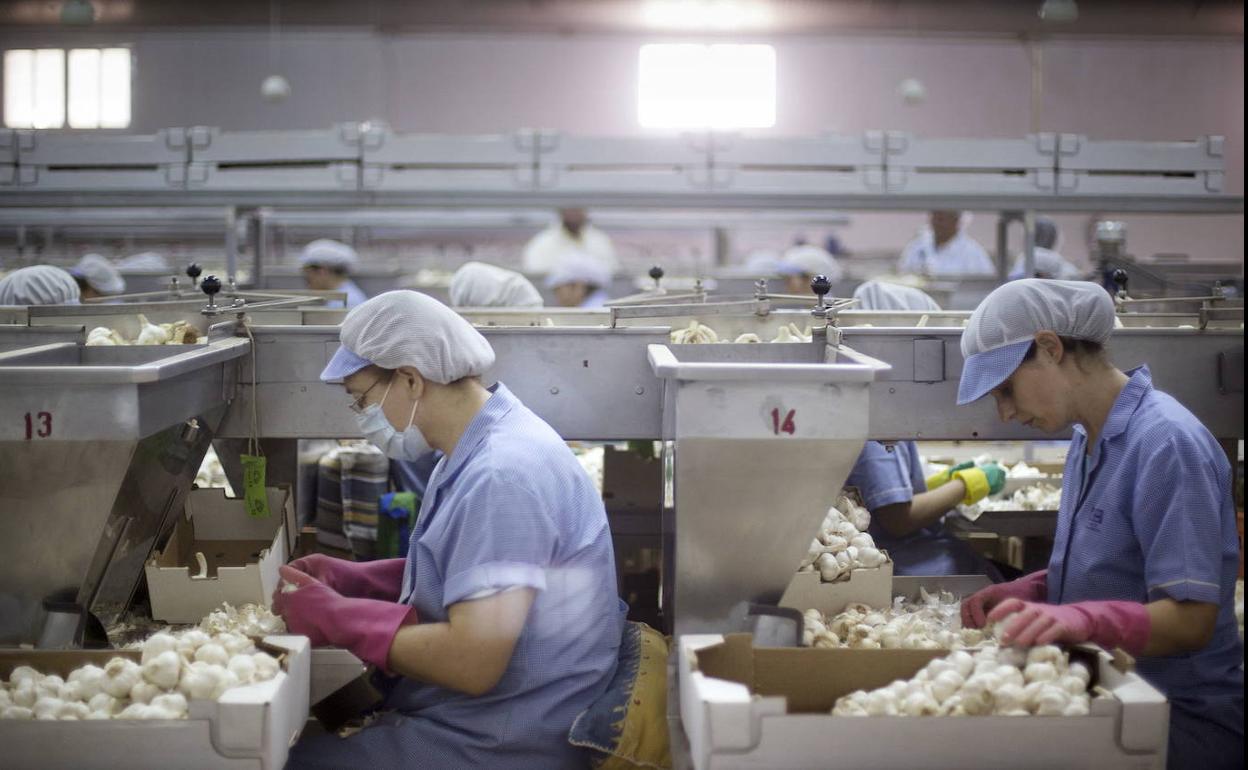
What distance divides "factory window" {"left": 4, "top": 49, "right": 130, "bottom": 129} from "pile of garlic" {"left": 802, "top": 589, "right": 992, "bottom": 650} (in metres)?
12.2

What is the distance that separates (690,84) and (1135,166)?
7.98 m

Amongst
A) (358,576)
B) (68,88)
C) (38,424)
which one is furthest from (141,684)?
(68,88)

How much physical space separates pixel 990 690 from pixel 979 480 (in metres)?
1.70

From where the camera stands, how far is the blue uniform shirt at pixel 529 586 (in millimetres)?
1952

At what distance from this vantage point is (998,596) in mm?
2271

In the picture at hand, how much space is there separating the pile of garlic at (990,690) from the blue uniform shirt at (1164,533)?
297mm

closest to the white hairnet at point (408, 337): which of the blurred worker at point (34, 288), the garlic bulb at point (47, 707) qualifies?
the garlic bulb at point (47, 707)

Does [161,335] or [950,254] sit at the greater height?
[950,254]

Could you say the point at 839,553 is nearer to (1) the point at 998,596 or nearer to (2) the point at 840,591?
(2) the point at 840,591

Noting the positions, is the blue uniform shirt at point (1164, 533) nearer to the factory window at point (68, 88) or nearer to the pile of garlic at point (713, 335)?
the pile of garlic at point (713, 335)

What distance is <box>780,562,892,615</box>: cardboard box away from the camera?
233 centimetres

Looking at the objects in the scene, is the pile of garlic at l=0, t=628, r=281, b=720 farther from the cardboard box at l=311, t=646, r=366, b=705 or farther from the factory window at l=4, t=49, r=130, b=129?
the factory window at l=4, t=49, r=130, b=129

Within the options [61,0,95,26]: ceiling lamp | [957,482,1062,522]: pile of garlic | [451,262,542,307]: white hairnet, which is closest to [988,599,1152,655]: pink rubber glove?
[957,482,1062,522]: pile of garlic

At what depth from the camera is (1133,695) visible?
1684mm
